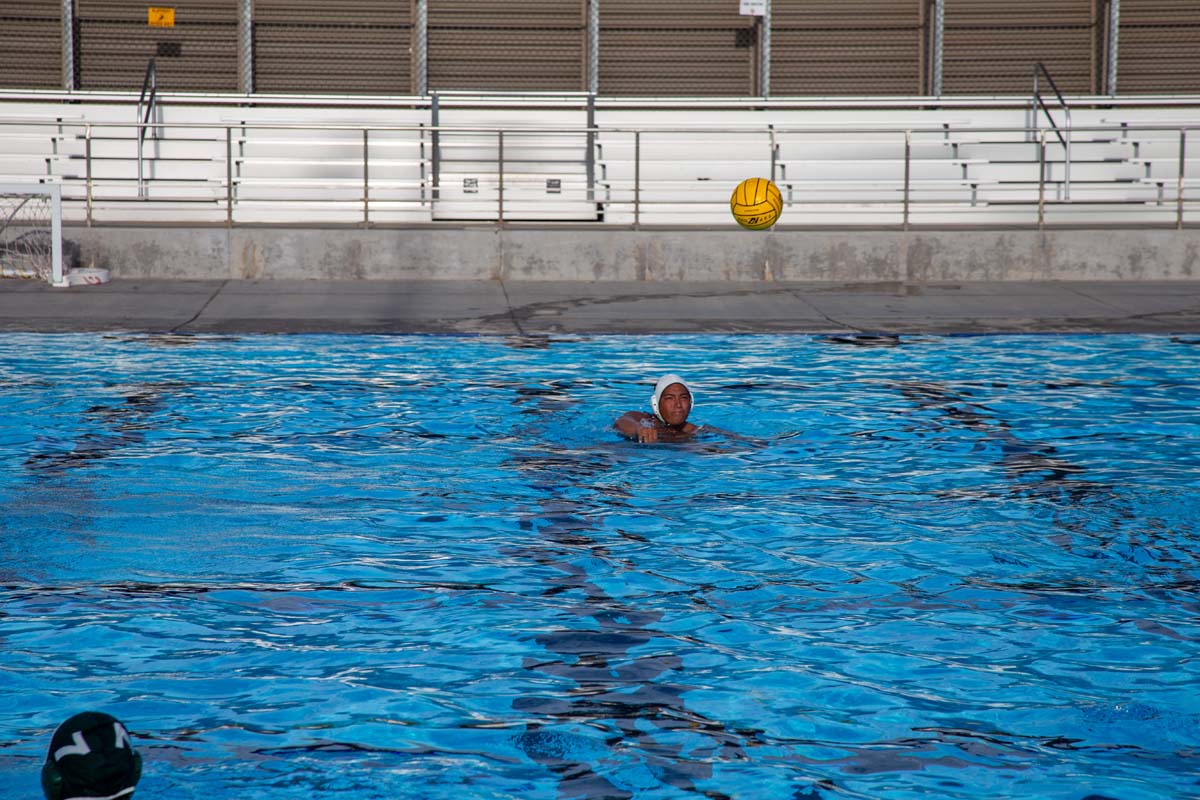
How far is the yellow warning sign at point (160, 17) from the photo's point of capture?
20.5 m

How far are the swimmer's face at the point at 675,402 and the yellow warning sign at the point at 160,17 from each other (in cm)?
1517

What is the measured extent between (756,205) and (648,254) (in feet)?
10.3

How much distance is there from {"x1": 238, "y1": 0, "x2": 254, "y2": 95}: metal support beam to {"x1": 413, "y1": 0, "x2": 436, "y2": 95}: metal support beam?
243 cm

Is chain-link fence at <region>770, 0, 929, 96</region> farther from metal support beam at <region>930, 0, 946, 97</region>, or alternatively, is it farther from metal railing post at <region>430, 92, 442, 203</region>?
metal railing post at <region>430, 92, 442, 203</region>

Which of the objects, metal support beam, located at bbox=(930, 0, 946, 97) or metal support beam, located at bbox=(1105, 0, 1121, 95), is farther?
metal support beam, located at bbox=(930, 0, 946, 97)

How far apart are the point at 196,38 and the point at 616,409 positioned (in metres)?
13.9

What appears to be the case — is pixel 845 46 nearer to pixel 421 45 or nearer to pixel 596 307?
pixel 421 45

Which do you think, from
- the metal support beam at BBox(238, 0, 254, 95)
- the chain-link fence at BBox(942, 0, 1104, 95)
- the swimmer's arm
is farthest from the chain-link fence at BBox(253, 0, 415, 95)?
the swimmer's arm

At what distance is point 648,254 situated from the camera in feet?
52.7

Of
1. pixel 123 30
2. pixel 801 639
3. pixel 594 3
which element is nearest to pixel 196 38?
pixel 123 30

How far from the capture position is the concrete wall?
15.7m

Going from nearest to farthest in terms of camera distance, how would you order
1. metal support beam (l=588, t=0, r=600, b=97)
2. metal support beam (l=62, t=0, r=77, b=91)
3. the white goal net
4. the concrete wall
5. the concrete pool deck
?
the concrete pool deck < the white goal net < the concrete wall < metal support beam (l=62, t=0, r=77, b=91) < metal support beam (l=588, t=0, r=600, b=97)

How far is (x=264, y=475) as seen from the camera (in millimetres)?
7531

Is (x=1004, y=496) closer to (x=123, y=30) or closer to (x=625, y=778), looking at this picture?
(x=625, y=778)
